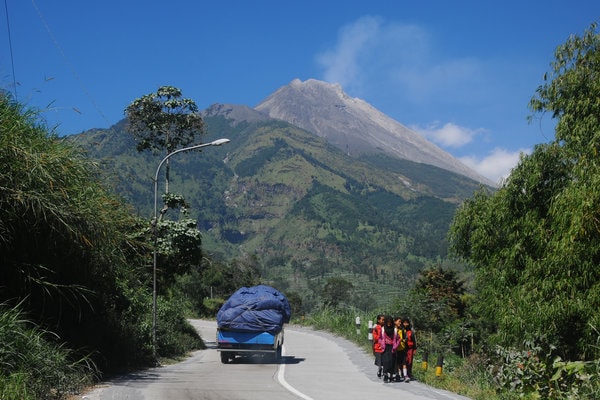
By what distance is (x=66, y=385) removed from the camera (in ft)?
35.6

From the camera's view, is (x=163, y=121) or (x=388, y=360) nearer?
(x=388, y=360)

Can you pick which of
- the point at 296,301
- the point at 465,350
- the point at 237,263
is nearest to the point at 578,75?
the point at 465,350

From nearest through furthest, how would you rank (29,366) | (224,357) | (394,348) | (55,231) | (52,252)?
(29,366) → (55,231) → (52,252) → (394,348) → (224,357)

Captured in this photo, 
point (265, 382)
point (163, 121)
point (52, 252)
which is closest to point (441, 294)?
point (163, 121)

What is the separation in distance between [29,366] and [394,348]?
7.96m

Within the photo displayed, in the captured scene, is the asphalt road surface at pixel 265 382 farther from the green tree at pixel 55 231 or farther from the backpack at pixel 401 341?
the green tree at pixel 55 231

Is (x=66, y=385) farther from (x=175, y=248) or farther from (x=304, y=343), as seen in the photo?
(x=304, y=343)

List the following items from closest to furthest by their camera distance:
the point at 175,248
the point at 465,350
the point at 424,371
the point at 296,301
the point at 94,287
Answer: the point at 94,287
the point at 424,371
the point at 175,248
the point at 465,350
the point at 296,301

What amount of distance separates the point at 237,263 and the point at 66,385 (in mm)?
67737

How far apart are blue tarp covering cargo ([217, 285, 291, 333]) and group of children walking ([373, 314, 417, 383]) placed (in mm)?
5164

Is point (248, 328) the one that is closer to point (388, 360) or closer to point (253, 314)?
point (253, 314)

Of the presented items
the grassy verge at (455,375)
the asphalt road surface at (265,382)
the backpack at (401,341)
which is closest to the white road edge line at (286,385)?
the asphalt road surface at (265,382)

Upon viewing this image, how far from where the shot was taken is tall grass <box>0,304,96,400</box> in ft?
29.2

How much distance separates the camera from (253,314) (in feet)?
64.5
